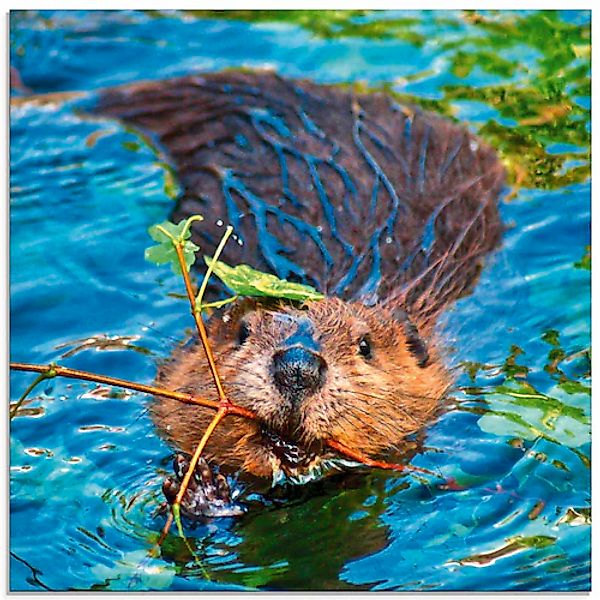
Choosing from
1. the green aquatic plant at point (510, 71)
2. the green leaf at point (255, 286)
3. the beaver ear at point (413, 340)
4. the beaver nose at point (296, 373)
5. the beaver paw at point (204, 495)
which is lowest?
the beaver paw at point (204, 495)

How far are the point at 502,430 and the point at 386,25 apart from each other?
5.54 ft

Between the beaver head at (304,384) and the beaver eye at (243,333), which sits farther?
the beaver eye at (243,333)

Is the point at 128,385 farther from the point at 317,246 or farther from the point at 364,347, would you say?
the point at 317,246

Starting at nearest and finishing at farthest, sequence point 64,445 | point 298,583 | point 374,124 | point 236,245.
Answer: point 298,583 < point 64,445 < point 236,245 < point 374,124

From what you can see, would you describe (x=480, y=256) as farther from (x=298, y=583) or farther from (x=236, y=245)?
(x=298, y=583)

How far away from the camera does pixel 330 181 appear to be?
13.9 ft

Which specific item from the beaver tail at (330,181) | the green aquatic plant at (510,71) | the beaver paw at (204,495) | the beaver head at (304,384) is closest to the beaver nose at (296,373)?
the beaver head at (304,384)

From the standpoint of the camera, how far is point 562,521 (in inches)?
127

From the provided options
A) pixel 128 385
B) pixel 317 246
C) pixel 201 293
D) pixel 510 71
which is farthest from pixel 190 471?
pixel 510 71

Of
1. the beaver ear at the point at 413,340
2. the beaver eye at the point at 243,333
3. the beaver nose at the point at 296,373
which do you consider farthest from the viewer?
the beaver ear at the point at 413,340

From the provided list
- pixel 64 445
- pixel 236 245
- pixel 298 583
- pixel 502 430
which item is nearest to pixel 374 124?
pixel 236 245

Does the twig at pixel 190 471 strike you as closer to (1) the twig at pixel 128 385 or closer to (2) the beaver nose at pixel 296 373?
(1) the twig at pixel 128 385

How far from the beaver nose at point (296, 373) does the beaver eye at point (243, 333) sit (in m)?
0.34

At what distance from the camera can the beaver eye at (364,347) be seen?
11.3 feet
